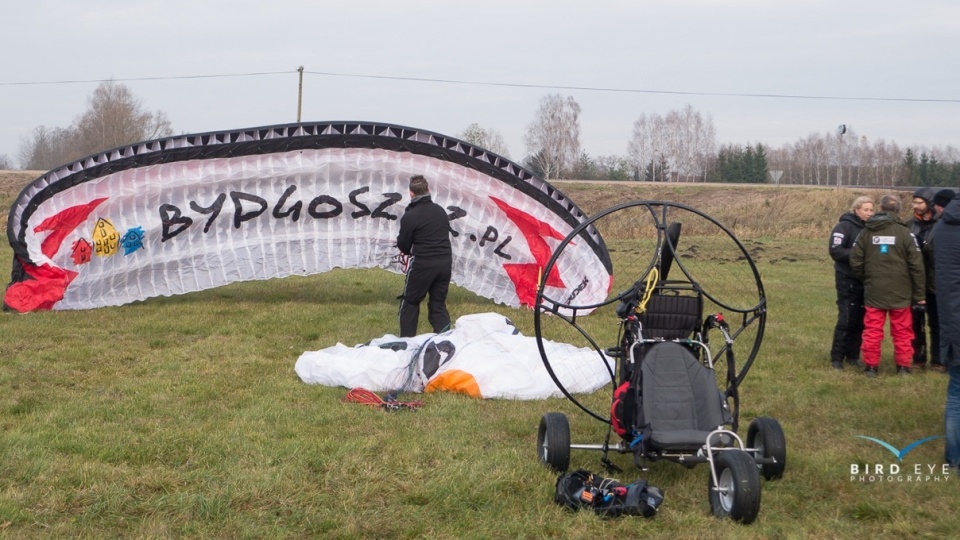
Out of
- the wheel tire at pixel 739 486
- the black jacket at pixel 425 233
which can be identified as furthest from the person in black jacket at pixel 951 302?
the black jacket at pixel 425 233

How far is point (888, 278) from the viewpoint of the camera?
329 inches

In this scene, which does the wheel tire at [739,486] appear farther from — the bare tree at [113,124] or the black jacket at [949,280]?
the bare tree at [113,124]

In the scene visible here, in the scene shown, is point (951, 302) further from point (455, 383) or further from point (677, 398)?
point (455, 383)

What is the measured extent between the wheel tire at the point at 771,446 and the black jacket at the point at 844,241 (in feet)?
13.1

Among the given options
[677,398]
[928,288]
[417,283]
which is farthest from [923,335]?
[417,283]

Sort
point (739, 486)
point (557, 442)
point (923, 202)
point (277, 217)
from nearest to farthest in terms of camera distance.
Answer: point (739, 486)
point (557, 442)
point (923, 202)
point (277, 217)

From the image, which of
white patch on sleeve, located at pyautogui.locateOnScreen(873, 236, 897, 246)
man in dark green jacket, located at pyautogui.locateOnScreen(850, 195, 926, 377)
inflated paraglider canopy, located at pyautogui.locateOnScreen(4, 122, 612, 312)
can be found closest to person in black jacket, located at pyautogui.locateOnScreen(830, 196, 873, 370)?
man in dark green jacket, located at pyautogui.locateOnScreen(850, 195, 926, 377)

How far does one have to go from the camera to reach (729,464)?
15.0 feet

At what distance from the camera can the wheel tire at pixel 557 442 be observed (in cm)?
541

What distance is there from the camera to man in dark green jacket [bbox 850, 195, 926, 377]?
8.34 m

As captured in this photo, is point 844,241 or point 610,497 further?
point 844,241

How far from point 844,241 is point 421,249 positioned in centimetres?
422

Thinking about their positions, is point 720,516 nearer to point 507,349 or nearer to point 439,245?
point 507,349

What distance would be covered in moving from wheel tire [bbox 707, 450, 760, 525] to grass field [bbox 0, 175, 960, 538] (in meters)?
0.09
